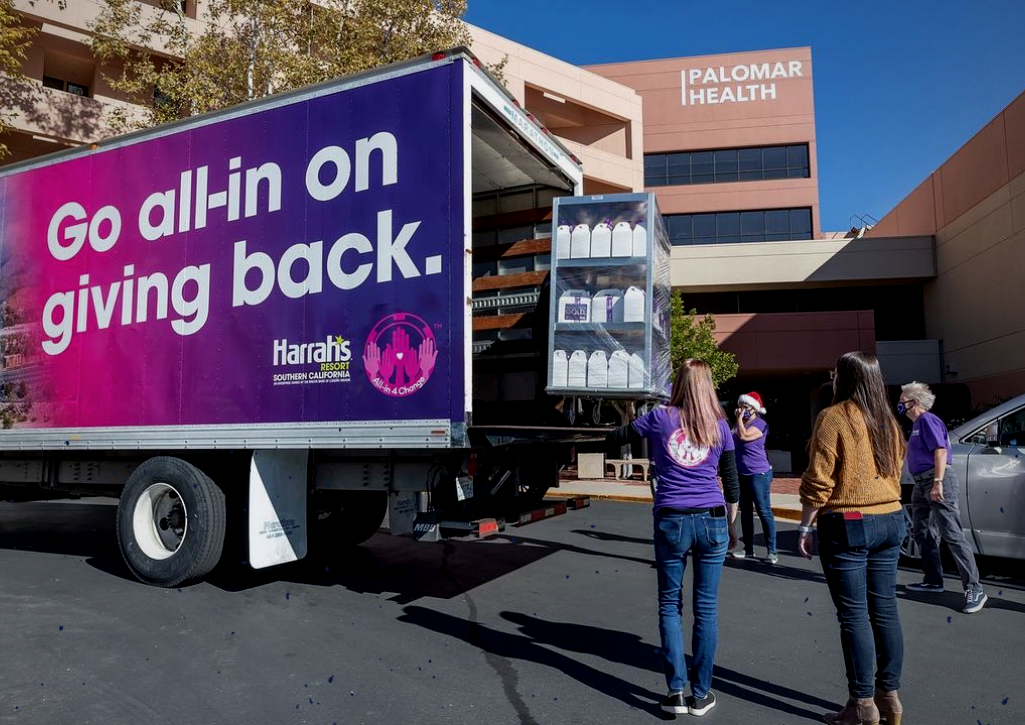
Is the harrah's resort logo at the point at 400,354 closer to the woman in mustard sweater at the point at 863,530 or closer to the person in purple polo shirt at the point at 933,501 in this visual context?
the woman in mustard sweater at the point at 863,530

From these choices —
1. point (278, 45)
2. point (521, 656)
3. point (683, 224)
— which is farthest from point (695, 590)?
point (683, 224)

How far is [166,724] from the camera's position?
12.0ft

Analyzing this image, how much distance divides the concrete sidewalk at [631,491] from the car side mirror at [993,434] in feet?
16.3

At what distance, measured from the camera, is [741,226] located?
3444 centimetres

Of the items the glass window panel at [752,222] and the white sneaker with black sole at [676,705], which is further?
the glass window panel at [752,222]

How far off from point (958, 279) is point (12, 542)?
27.1 m

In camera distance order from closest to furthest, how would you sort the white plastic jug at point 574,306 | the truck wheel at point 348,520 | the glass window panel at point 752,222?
the white plastic jug at point 574,306 → the truck wheel at point 348,520 → the glass window panel at point 752,222

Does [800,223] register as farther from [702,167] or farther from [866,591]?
[866,591]

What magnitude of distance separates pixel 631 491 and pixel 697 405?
11.2 m

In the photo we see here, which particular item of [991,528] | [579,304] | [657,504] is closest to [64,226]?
[579,304]

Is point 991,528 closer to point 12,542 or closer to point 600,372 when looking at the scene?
point 600,372

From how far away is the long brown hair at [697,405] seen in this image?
386 centimetres

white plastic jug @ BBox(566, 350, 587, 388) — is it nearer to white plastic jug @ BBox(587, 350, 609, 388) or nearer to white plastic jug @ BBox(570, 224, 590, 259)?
white plastic jug @ BBox(587, 350, 609, 388)

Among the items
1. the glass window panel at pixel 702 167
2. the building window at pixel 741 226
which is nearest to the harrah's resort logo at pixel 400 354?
the building window at pixel 741 226
